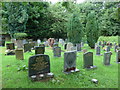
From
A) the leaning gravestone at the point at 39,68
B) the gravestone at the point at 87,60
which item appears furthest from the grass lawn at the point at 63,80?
the gravestone at the point at 87,60

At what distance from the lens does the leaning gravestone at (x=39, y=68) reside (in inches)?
195

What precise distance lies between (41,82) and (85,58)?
9.78ft

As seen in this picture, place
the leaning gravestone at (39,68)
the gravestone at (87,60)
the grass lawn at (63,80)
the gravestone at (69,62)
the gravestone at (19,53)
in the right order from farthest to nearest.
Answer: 1. the gravestone at (19,53)
2. the gravestone at (87,60)
3. the gravestone at (69,62)
4. the leaning gravestone at (39,68)
5. the grass lawn at (63,80)

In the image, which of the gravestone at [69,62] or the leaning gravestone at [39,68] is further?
the gravestone at [69,62]

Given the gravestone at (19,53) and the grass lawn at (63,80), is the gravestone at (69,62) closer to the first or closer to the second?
the grass lawn at (63,80)

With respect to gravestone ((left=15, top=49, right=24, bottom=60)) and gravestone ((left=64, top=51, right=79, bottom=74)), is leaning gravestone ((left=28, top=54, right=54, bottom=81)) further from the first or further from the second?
gravestone ((left=15, top=49, right=24, bottom=60))

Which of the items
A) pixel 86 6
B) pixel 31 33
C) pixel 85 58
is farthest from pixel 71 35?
pixel 86 6

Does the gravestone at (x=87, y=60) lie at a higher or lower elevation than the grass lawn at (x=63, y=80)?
higher

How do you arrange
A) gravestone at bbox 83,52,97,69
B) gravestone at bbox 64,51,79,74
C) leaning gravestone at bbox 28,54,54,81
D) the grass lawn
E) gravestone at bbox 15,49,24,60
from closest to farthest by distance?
the grass lawn < leaning gravestone at bbox 28,54,54,81 < gravestone at bbox 64,51,79,74 < gravestone at bbox 83,52,97,69 < gravestone at bbox 15,49,24,60

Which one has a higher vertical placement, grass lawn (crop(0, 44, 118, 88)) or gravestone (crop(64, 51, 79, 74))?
gravestone (crop(64, 51, 79, 74))

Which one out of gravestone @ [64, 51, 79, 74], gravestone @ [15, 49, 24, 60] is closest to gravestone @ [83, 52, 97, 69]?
gravestone @ [64, 51, 79, 74]

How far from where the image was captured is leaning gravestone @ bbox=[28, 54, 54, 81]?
4965 millimetres

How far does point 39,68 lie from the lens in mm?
5160

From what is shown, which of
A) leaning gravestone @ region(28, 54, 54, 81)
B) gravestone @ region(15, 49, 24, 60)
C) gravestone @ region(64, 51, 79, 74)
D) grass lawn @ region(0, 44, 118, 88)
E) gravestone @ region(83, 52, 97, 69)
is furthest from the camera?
gravestone @ region(15, 49, 24, 60)
